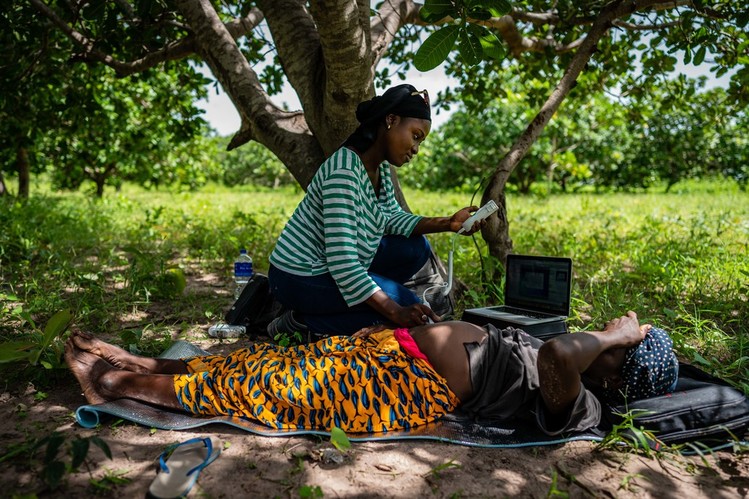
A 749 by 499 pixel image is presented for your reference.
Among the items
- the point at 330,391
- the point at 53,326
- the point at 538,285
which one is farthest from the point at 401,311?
the point at 53,326

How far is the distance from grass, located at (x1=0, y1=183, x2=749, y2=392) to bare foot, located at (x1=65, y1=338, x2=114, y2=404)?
607 mm

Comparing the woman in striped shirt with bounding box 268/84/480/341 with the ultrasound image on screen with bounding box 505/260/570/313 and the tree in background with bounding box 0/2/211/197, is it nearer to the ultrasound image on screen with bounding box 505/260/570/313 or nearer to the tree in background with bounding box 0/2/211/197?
the ultrasound image on screen with bounding box 505/260/570/313

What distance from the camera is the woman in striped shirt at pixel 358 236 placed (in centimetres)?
285

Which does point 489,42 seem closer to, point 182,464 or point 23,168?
point 182,464

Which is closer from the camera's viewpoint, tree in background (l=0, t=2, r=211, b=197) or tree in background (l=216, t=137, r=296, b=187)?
tree in background (l=0, t=2, r=211, b=197)

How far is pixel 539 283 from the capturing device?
9.53ft

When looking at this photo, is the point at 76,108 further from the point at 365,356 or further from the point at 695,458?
the point at 695,458

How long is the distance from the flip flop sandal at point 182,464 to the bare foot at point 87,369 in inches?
20.8

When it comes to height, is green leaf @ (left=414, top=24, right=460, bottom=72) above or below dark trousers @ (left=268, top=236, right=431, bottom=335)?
above

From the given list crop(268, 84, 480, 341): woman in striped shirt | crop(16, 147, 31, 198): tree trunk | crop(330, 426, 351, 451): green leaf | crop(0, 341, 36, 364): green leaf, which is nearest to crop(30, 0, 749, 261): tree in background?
crop(268, 84, 480, 341): woman in striped shirt

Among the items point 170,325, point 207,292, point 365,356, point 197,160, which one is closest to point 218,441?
point 365,356

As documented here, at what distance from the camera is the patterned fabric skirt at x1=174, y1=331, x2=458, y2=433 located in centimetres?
218

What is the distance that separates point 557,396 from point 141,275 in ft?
10.6

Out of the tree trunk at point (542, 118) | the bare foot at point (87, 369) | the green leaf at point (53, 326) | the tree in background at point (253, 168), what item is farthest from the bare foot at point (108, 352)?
the tree in background at point (253, 168)
